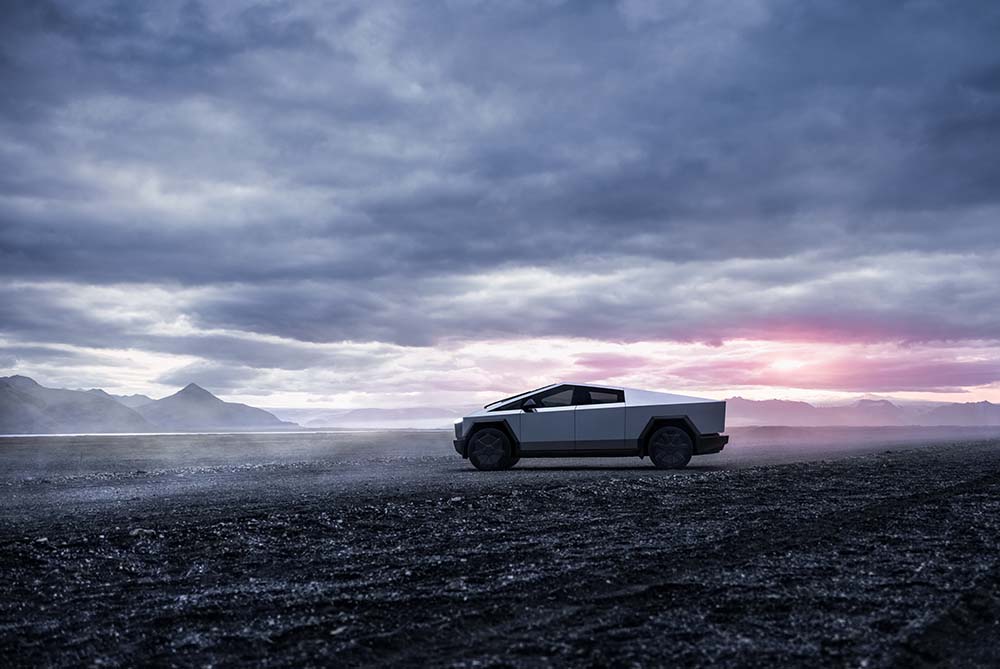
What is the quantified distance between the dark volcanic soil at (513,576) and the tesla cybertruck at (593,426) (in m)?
3.46

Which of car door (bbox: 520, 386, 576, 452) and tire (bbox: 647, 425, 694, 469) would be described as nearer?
tire (bbox: 647, 425, 694, 469)

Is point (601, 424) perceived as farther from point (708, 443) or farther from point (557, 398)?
point (708, 443)

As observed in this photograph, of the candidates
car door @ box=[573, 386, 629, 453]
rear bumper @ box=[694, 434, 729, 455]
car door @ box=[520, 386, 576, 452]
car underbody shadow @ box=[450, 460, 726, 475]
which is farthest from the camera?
car door @ box=[520, 386, 576, 452]

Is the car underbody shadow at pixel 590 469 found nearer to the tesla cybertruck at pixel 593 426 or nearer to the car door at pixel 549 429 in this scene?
the tesla cybertruck at pixel 593 426

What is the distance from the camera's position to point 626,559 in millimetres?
6547

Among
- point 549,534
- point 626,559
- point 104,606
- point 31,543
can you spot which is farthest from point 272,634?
point 31,543

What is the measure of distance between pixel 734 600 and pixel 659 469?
391 inches

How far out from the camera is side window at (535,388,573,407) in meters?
15.2

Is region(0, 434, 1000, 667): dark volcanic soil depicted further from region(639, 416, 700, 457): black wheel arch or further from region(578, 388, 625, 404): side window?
region(578, 388, 625, 404): side window

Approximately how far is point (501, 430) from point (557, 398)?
4.12 ft

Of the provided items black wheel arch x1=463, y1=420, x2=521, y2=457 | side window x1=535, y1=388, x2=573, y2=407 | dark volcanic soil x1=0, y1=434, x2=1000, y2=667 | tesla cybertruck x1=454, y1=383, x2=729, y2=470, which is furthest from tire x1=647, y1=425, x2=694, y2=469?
dark volcanic soil x1=0, y1=434, x2=1000, y2=667

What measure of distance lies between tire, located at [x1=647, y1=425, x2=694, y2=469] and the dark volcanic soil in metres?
3.45

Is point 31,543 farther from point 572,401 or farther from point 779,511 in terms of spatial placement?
point 572,401

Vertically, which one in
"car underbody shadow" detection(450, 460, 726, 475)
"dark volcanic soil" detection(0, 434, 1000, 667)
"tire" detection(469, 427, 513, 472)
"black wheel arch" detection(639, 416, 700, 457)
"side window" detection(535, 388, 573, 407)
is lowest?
"dark volcanic soil" detection(0, 434, 1000, 667)
